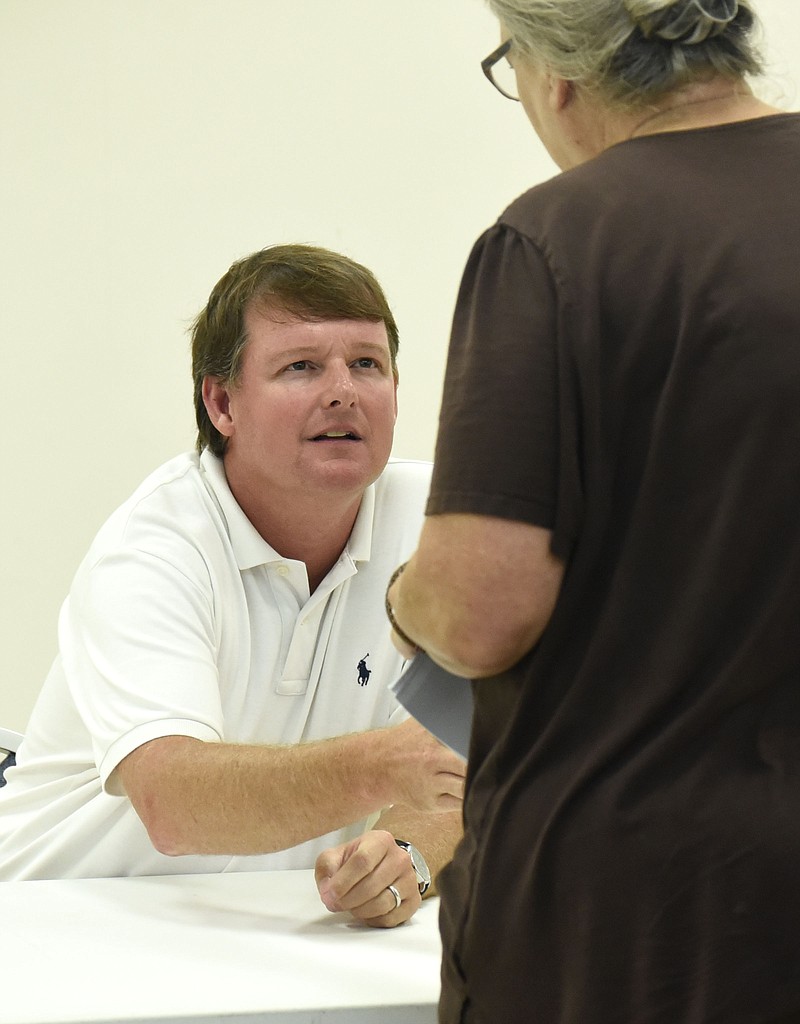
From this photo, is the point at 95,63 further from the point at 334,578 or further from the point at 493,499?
the point at 493,499

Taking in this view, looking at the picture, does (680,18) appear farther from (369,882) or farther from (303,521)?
(303,521)

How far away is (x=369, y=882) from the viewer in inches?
47.4

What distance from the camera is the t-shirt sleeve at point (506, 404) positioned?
68 cm

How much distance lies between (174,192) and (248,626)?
1831 mm

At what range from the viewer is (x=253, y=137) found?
3076 millimetres

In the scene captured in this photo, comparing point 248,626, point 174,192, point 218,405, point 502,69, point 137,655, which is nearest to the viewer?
point 502,69

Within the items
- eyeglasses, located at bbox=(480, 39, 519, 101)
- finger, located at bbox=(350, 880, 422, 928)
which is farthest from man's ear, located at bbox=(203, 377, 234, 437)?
eyeglasses, located at bbox=(480, 39, 519, 101)

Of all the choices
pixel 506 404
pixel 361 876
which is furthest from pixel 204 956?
pixel 506 404

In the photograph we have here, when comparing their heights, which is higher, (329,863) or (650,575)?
(650,575)

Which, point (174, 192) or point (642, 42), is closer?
point (642, 42)

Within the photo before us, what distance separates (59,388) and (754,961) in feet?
9.12

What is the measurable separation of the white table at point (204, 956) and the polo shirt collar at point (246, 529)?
1.45 ft

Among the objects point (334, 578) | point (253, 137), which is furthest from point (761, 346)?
point (253, 137)

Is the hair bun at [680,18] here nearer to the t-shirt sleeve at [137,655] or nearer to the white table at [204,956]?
the white table at [204,956]
